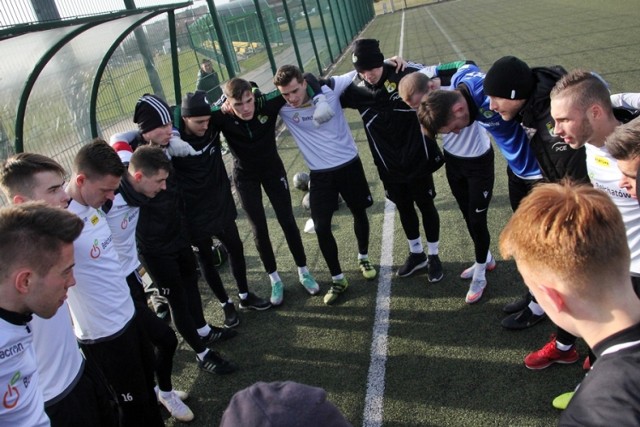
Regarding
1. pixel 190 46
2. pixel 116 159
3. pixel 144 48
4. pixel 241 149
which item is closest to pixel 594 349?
pixel 116 159

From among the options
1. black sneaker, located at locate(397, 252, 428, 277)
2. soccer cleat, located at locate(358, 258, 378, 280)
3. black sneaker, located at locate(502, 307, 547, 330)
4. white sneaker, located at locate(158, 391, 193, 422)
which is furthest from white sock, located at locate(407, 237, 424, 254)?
white sneaker, located at locate(158, 391, 193, 422)

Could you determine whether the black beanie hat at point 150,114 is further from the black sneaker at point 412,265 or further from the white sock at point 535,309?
the white sock at point 535,309

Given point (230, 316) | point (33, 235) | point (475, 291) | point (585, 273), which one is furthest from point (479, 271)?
point (33, 235)

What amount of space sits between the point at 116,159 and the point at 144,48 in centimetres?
385

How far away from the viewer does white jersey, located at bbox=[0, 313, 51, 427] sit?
1686mm

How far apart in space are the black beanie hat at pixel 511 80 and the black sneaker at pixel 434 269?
193cm

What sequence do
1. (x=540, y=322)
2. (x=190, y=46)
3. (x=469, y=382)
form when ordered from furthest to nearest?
(x=190, y=46)
(x=540, y=322)
(x=469, y=382)

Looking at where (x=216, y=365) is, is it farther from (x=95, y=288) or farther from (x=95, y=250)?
(x=95, y=250)

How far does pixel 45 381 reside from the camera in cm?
225

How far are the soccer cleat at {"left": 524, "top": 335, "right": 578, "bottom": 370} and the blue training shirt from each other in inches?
47.5

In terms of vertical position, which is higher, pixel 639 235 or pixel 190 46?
pixel 190 46

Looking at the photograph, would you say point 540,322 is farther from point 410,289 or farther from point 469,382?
point 410,289

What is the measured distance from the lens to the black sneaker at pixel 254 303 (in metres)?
4.58

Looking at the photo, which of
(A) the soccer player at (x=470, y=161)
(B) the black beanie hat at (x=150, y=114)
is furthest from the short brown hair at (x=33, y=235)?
(A) the soccer player at (x=470, y=161)
